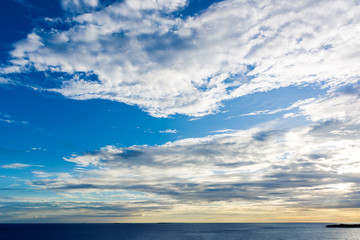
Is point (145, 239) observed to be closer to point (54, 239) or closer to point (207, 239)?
point (207, 239)

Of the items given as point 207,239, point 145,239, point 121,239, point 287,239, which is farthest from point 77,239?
point 287,239

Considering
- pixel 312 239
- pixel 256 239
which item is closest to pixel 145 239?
pixel 256 239

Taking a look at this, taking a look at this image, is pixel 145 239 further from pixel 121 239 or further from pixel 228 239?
pixel 228 239

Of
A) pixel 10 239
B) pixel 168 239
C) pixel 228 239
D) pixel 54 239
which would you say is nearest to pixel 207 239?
pixel 228 239

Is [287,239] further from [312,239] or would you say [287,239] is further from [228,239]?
[228,239]

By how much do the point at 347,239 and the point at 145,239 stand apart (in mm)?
125346

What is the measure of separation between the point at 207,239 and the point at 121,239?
5290 centimetres

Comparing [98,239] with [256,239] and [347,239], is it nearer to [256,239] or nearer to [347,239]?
[256,239]

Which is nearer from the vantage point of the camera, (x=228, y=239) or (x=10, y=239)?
(x=228, y=239)

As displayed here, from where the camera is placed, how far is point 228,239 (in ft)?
520

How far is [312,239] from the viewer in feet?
540

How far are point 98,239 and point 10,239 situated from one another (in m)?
62.1

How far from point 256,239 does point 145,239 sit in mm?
68396

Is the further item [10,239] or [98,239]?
[10,239]
